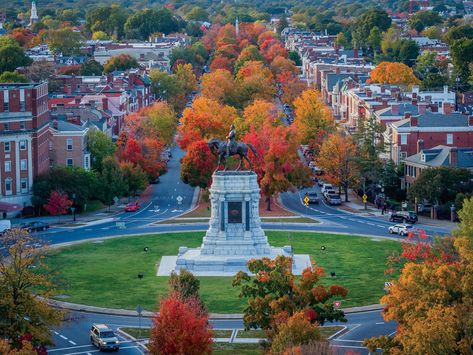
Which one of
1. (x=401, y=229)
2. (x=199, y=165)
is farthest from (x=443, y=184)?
(x=199, y=165)

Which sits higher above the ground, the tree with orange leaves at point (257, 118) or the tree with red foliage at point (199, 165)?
the tree with orange leaves at point (257, 118)

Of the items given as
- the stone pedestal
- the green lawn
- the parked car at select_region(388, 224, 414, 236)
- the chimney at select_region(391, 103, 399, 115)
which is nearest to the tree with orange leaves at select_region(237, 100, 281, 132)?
the chimney at select_region(391, 103, 399, 115)

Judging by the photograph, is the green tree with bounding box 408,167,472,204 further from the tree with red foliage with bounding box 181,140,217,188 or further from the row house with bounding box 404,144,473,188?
the tree with red foliage with bounding box 181,140,217,188

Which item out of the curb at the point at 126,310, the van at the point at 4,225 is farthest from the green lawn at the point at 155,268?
the van at the point at 4,225

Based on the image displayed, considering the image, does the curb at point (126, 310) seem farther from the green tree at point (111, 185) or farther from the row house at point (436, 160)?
the green tree at point (111, 185)

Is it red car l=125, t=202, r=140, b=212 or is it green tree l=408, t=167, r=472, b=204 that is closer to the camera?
green tree l=408, t=167, r=472, b=204

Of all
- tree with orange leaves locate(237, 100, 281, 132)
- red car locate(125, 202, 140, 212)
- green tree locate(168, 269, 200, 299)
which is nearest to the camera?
green tree locate(168, 269, 200, 299)

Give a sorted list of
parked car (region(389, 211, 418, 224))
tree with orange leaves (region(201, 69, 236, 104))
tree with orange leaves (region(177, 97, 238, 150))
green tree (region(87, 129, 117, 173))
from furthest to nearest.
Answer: tree with orange leaves (region(201, 69, 236, 104)), tree with orange leaves (region(177, 97, 238, 150)), green tree (region(87, 129, 117, 173)), parked car (region(389, 211, 418, 224))
